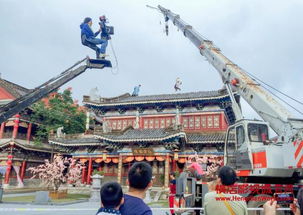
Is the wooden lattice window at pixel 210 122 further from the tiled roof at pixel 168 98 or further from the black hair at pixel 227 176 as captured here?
the black hair at pixel 227 176

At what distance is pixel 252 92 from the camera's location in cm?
769

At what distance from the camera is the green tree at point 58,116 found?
98.0 ft

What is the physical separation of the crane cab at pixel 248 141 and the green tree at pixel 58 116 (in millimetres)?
25708

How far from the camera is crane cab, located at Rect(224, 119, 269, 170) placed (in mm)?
7102

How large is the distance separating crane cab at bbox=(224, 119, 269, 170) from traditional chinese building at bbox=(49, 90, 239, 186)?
1273 cm

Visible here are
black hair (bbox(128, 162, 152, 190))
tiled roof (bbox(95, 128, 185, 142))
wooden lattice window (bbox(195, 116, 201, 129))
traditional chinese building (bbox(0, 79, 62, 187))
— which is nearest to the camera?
black hair (bbox(128, 162, 152, 190))

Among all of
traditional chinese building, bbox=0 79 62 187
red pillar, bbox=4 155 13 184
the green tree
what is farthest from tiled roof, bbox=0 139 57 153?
red pillar, bbox=4 155 13 184

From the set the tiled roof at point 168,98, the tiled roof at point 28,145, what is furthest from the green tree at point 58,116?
the tiled roof at point 168,98

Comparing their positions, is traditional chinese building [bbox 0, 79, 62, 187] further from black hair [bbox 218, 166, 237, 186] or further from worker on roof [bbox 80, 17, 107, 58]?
black hair [bbox 218, 166, 237, 186]

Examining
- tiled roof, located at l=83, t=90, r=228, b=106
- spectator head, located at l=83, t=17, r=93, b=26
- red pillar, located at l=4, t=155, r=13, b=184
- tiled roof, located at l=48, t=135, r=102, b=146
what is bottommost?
red pillar, located at l=4, t=155, r=13, b=184

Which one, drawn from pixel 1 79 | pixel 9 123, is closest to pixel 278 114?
pixel 9 123

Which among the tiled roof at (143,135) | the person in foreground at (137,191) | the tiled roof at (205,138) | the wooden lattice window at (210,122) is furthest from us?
the wooden lattice window at (210,122)

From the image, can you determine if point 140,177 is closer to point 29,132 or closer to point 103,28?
point 103,28

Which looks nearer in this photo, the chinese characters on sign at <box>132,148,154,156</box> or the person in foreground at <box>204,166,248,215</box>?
the person in foreground at <box>204,166,248,215</box>
